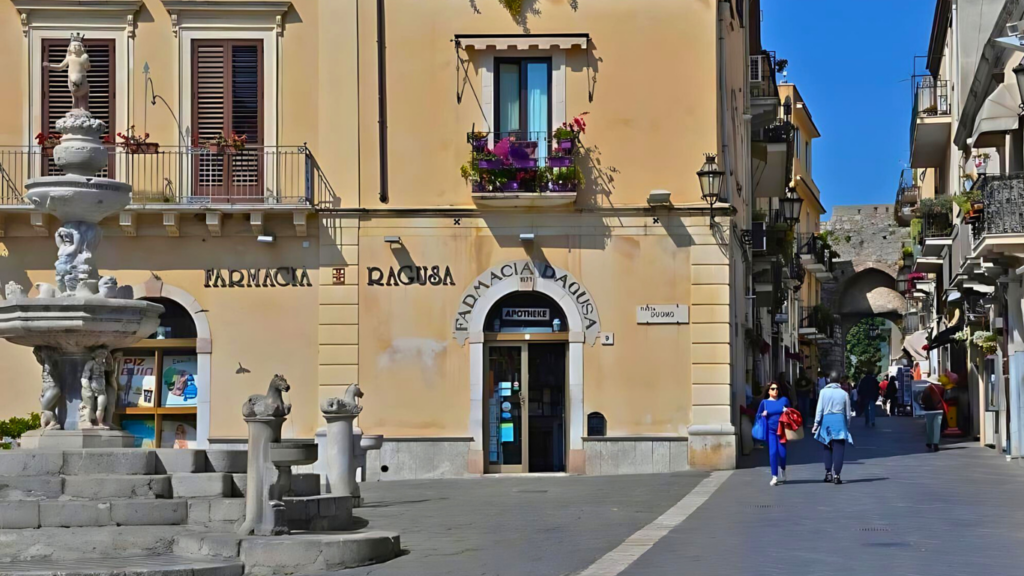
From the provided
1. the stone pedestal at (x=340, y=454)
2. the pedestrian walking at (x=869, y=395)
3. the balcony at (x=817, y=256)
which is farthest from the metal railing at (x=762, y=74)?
the stone pedestal at (x=340, y=454)

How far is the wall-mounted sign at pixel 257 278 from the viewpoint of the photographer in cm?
2542

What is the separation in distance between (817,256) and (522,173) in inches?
1267

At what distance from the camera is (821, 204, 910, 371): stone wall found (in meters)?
71.7

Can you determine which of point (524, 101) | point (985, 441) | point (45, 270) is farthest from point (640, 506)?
point (985, 441)

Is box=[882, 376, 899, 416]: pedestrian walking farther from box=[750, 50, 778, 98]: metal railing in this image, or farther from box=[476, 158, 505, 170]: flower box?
box=[476, 158, 505, 170]: flower box

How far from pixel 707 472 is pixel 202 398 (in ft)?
26.9

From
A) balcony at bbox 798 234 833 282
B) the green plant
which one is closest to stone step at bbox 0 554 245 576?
the green plant

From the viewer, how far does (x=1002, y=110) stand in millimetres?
25828

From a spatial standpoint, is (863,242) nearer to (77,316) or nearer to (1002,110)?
(1002,110)

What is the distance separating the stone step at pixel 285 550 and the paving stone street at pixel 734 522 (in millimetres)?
217

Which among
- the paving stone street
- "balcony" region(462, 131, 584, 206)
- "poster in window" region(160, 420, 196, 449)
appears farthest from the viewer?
"poster in window" region(160, 420, 196, 449)

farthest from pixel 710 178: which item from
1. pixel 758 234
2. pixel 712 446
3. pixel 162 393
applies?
pixel 162 393

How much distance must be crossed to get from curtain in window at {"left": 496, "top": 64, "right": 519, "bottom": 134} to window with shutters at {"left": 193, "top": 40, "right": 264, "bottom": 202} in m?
3.93

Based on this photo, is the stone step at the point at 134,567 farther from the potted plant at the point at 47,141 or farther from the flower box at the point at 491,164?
the potted plant at the point at 47,141
